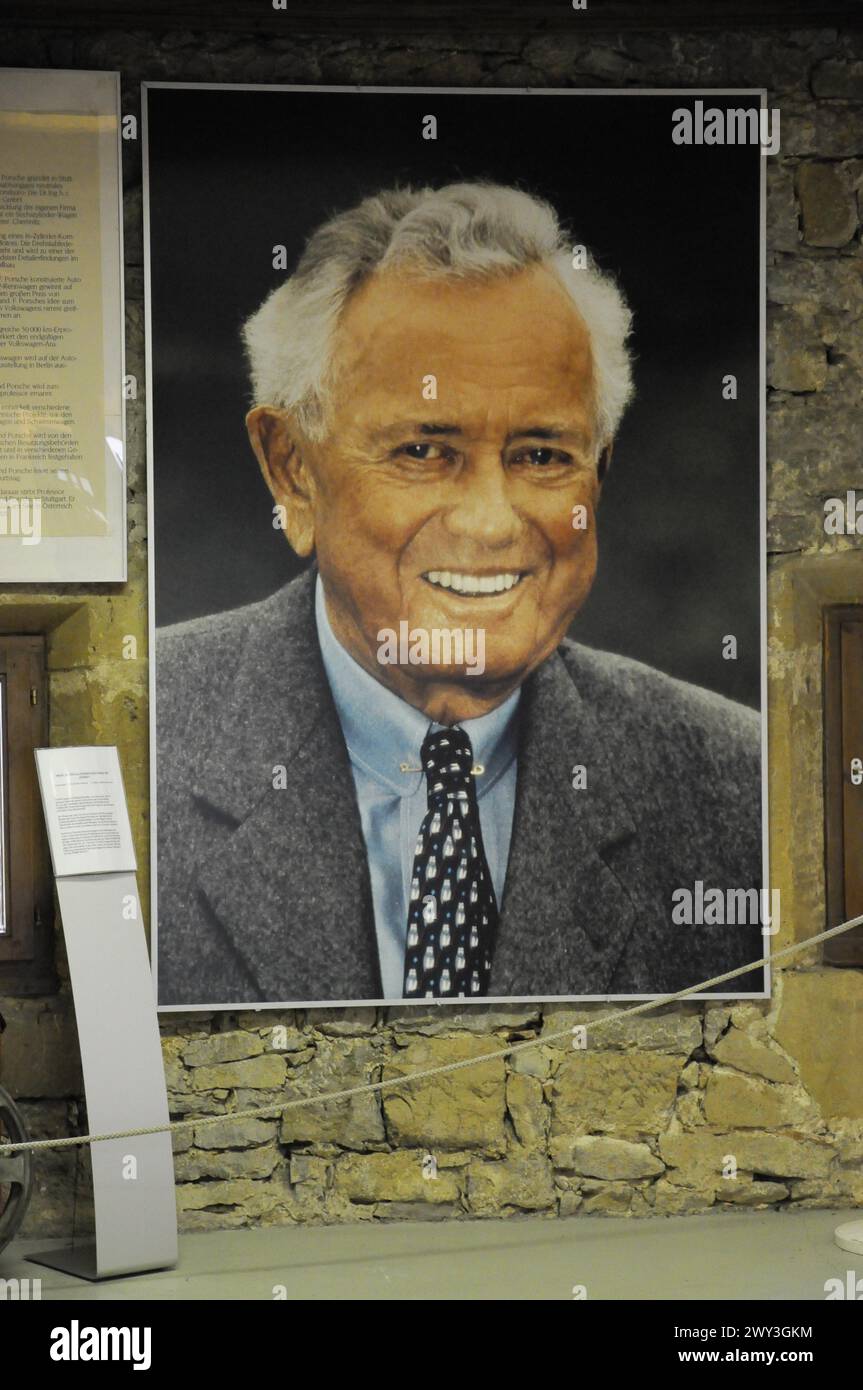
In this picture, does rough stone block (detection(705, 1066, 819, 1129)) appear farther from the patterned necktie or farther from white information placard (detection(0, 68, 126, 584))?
white information placard (detection(0, 68, 126, 584))

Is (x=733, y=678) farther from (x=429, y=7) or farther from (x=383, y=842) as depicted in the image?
(x=429, y=7)

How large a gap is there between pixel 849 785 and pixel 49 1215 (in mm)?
2717

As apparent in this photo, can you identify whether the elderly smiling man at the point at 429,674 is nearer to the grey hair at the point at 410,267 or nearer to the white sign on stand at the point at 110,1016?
the grey hair at the point at 410,267

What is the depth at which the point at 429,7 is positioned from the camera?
432cm

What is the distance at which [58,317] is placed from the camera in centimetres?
428

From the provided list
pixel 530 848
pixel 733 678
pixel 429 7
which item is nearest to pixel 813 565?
pixel 733 678

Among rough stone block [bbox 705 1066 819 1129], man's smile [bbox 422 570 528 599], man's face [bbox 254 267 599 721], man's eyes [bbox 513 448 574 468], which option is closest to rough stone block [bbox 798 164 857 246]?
man's face [bbox 254 267 599 721]

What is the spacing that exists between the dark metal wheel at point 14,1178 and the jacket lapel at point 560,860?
1406 mm

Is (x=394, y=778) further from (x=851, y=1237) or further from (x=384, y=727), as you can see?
(x=851, y=1237)

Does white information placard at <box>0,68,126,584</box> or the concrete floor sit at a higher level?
white information placard at <box>0,68,126,584</box>

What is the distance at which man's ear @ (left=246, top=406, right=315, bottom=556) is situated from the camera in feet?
14.3

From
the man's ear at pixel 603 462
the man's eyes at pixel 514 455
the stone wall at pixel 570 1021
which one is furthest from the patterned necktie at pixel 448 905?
the man's ear at pixel 603 462

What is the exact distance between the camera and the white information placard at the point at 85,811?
3959mm

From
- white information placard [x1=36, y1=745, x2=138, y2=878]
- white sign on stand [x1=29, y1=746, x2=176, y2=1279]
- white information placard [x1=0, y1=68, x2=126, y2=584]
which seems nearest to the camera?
white sign on stand [x1=29, y1=746, x2=176, y2=1279]
